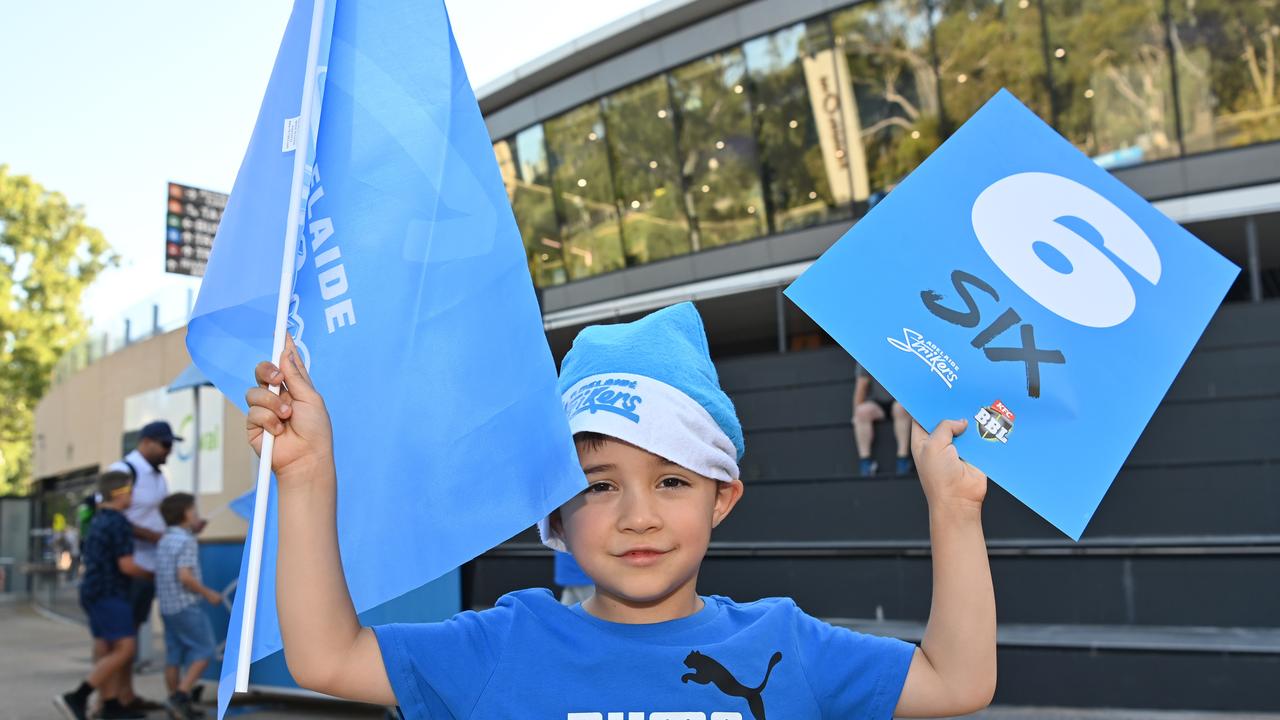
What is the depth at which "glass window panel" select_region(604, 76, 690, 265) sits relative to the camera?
20172mm

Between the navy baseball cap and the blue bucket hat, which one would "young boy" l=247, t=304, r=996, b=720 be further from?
the navy baseball cap

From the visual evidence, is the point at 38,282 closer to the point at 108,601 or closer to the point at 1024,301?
the point at 108,601

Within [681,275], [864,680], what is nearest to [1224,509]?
[864,680]

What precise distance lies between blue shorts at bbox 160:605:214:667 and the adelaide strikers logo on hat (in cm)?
701

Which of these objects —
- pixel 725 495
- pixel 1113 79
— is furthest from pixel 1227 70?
pixel 725 495

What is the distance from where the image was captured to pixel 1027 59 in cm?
1598

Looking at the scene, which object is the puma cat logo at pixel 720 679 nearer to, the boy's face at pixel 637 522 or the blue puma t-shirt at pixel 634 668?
the blue puma t-shirt at pixel 634 668

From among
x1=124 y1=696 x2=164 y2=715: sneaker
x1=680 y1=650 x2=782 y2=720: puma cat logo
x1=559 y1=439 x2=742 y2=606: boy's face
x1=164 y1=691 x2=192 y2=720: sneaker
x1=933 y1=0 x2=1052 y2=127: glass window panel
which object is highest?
x1=933 y1=0 x2=1052 y2=127: glass window panel

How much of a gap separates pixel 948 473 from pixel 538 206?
21262 millimetres

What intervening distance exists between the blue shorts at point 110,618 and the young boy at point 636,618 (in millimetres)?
7167

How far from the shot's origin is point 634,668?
1.73 metres

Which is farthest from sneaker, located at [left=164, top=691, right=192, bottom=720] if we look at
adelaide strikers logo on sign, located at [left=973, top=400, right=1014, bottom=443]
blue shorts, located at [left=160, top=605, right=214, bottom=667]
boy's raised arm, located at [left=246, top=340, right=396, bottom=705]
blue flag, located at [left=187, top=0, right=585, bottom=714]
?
adelaide strikers logo on sign, located at [left=973, top=400, right=1014, bottom=443]

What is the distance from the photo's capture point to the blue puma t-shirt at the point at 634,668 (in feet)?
5.56

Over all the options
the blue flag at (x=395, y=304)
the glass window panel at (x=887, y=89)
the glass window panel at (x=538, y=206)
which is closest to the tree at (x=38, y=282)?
the glass window panel at (x=538, y=206)
